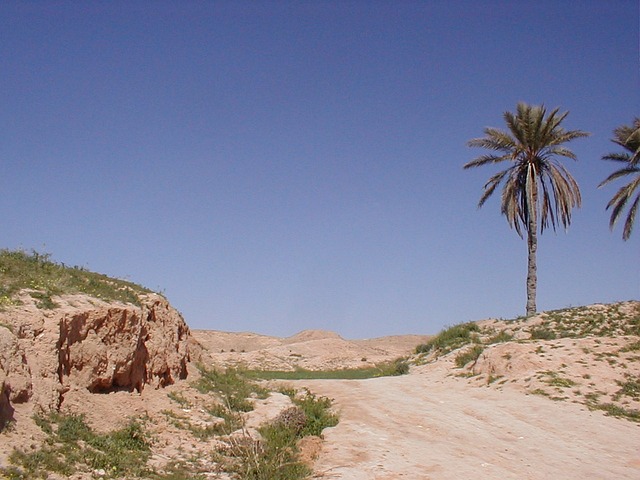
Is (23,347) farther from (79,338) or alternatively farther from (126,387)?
(126,387)

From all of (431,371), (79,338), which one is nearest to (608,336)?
(431,371)

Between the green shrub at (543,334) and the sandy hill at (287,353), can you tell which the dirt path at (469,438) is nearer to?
the sandy hill at (287,353)

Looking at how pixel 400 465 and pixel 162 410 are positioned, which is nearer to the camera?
pixel 400 465

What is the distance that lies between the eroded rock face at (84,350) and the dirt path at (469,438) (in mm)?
4207

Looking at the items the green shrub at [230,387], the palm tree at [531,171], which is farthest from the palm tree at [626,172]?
the green shrub at [230,387]

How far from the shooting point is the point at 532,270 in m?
26.5

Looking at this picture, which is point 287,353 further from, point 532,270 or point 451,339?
point 532,270

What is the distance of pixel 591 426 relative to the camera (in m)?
13.2

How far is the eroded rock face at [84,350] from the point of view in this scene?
8.48 meters

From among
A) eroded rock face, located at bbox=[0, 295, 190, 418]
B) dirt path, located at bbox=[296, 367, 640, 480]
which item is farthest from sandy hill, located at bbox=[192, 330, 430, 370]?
dirt path, located at bbox=[296, 367, 640, 480]

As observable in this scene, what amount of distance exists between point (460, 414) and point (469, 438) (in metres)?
2.16

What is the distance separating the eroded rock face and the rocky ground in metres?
0.24

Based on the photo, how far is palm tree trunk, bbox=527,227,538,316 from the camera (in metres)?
26.2

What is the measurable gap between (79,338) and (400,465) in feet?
20.1
